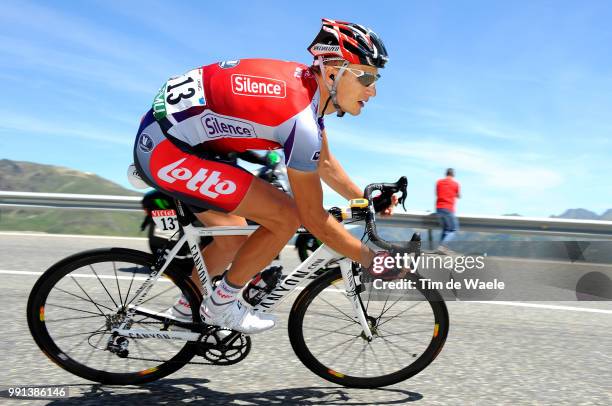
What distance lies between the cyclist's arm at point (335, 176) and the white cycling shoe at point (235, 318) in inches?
37.9

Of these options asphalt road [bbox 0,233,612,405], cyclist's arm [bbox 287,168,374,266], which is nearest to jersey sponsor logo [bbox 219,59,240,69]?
cyclist's arm [bbox 287,168,374,266]

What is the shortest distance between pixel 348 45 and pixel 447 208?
734 centimetres

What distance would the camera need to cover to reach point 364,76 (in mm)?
3340

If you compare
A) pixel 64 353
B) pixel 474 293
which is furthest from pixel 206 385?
pixel 474 293

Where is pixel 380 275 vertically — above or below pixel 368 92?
below

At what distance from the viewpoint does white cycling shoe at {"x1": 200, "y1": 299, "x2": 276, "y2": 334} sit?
132 inches

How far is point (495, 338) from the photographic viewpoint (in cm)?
489

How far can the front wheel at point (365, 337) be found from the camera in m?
3.59

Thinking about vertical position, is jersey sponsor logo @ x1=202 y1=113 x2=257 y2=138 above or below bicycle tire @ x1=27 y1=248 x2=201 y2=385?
above

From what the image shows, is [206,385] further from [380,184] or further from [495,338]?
[495,338]

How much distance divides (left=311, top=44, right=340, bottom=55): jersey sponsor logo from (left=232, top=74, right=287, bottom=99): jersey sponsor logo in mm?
341

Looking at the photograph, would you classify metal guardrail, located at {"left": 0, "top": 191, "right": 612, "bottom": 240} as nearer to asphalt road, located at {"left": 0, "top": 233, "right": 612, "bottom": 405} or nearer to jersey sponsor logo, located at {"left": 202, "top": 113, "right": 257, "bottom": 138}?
asphalt road, located at {"left": 0, "top": 233, "right": 612, "bottom": 405}

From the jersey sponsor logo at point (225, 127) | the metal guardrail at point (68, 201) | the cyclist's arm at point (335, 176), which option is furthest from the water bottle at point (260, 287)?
the metal guardrail at point (68, 201)

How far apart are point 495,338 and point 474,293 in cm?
194
